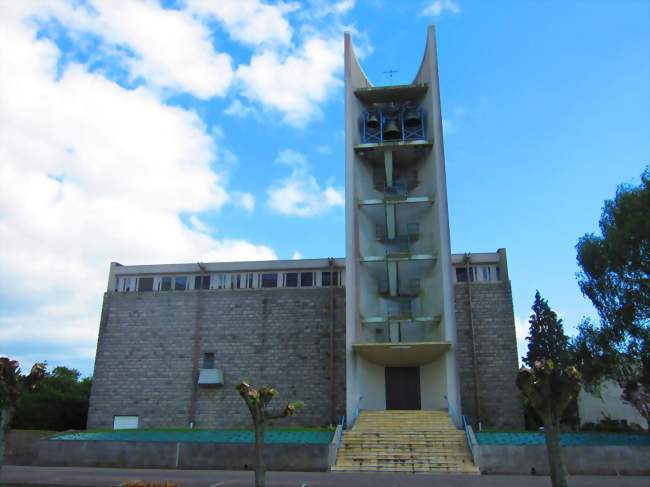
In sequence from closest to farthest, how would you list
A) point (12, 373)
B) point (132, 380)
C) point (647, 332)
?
point (12, 373) → point (647, 332) → point (132, 380)

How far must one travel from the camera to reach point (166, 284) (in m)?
33.5

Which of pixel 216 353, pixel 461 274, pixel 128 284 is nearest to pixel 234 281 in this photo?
pixel 216 353

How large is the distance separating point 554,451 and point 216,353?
2286 centimetres

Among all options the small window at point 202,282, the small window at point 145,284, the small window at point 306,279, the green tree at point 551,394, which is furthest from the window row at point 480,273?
the green tree at point 551,394

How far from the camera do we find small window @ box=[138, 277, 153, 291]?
33.5 m

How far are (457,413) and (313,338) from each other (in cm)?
1018

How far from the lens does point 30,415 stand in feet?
96.7

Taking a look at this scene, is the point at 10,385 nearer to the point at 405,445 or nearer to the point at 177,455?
the point at 177,455

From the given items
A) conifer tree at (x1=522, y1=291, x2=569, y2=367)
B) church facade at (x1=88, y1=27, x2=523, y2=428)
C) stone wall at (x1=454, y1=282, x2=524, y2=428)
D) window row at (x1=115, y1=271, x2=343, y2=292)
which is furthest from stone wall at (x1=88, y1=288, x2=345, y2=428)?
conifer tree at (x1=522, y1=291, x2=569, y2=367)

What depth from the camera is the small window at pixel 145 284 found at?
33.5 meters

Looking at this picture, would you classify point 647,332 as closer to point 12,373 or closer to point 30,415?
point 12,373

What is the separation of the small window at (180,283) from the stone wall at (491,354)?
1631 centimetres

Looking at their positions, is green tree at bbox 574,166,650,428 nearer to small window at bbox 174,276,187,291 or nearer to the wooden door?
the wooden door

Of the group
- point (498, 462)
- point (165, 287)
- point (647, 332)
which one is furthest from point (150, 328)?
point (647, 332)
